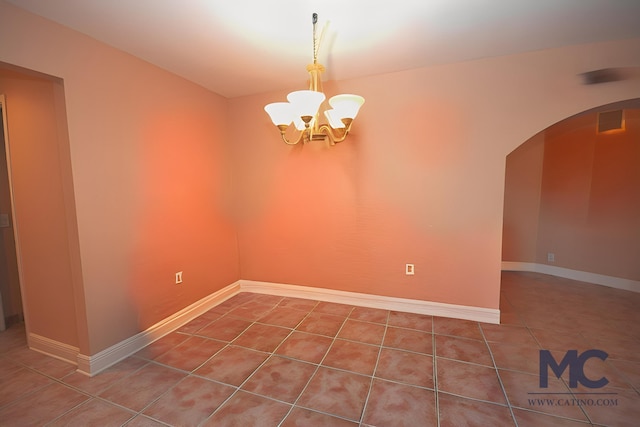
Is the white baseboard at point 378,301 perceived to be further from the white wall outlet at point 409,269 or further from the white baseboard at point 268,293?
the white wall outlet at point 409,269

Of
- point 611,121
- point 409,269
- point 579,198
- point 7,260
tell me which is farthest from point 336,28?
point 579,198

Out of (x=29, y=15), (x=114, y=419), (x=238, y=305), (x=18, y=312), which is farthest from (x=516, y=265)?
(x=18, y=312)

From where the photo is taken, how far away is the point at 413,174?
2.75m

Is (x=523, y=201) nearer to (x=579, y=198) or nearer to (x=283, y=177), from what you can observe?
(x=579, y=198)

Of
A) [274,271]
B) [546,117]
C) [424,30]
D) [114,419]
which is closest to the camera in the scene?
[114,419]

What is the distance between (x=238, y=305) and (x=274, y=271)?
584mm

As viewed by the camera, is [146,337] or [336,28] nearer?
[336,28]

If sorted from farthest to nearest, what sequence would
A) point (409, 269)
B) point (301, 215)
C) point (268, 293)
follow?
point (268, 293), point (301, 215), point (409, 269)

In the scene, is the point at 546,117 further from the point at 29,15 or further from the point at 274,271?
the point at 29,15

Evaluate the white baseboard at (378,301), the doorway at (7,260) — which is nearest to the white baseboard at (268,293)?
the white baseboard at (378,301)

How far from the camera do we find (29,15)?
1.66 m

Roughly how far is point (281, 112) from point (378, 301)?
7.46 feet

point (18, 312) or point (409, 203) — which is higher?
point (409, 203)

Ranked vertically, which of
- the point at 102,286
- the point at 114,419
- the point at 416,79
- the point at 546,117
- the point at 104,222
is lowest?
the point at 114,419
